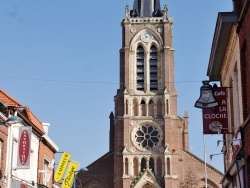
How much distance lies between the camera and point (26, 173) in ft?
86.4

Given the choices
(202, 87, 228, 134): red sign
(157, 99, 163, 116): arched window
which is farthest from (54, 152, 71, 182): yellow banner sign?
(157, 99, 163, 116): arched window

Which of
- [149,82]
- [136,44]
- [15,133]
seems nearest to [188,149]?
[149,82]

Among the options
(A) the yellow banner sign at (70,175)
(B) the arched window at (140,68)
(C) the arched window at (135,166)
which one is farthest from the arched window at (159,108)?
(A) the yellow banner sign at (70,175)

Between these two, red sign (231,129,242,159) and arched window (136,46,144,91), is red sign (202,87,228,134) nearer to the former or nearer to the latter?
red sign (231,129,242,159)

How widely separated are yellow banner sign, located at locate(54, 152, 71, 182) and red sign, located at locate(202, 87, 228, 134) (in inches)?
557

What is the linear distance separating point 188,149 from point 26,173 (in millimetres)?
40438

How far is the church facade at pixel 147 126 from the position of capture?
59.5 m

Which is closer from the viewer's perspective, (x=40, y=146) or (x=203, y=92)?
(x=203, y=92)

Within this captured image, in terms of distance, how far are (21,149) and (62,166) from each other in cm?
747

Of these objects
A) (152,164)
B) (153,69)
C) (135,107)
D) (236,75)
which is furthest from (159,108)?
(236,75)

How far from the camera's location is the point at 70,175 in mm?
32906

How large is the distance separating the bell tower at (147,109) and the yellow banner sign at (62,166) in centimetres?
2867

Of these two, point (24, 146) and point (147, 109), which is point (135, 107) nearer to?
point (147, 109)

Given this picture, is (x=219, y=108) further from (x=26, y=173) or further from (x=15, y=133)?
(x=26, y=173)
